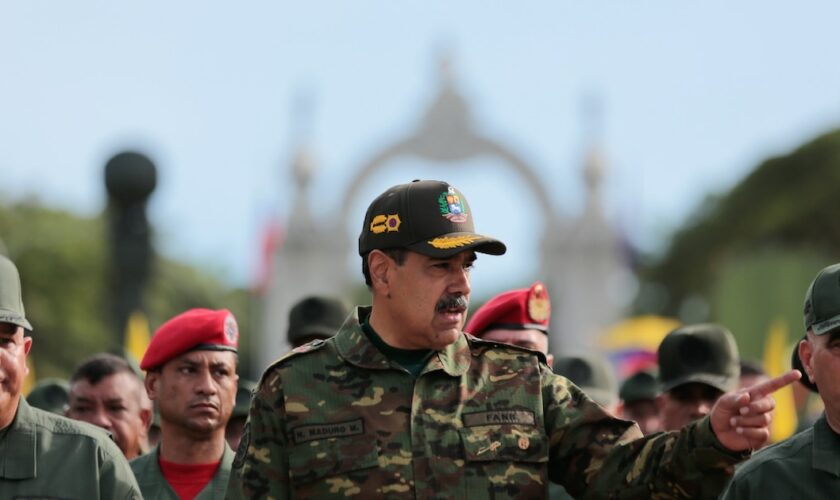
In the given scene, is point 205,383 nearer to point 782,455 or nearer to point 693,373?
point 693,373

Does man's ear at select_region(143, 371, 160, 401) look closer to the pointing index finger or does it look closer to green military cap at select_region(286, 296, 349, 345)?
green military cap at select_region(286, 296, 349, 345)

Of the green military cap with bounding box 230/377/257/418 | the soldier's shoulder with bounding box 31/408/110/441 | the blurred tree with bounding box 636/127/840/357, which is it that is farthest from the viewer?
the blurred tree with bounding box 636/127/840/357

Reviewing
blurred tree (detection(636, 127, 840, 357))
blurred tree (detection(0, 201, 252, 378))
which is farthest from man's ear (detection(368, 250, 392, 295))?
blurred tree (detection(0, 201, 252, 378))

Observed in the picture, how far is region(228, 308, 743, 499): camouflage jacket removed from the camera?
4.93 meters

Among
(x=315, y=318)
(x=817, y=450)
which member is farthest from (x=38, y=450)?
(x=315, y=318)

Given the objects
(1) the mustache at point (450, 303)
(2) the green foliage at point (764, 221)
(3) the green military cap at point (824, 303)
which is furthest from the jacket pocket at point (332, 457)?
(2) the green foliage at point (764, 221)

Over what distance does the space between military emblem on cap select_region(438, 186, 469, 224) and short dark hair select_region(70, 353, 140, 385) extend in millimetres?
3534

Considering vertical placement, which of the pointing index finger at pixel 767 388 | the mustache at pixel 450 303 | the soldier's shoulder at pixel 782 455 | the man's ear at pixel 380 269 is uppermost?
the man's ear at pixel 380 269

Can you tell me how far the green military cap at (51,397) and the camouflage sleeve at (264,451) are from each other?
14.8ft

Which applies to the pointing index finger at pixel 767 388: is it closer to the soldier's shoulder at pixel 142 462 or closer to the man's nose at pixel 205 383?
the man's nose at pixel 205 383

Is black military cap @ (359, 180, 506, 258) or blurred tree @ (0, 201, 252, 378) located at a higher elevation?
black military cap @ (359, 180, 506, 258)

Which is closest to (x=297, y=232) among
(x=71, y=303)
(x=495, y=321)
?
(x=71, y=303)

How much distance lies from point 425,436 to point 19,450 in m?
1.35

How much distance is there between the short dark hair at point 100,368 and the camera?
8.20m
